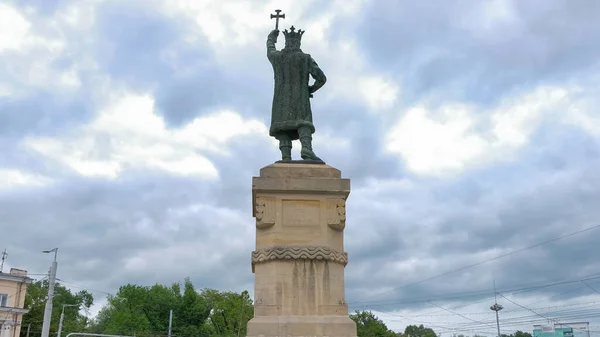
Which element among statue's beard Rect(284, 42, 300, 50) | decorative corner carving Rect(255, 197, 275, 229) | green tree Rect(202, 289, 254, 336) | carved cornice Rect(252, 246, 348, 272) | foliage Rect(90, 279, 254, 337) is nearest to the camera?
carved cornice Rect(252, 246, 348, 272)

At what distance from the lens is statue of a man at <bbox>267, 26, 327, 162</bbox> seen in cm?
1442

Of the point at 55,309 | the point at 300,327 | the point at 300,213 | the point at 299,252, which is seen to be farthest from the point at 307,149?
the point at 55,309

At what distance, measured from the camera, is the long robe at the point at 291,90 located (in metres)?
14.5

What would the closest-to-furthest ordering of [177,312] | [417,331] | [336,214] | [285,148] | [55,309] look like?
[336,214], [285,148], [177,312], [55,309], [417,331]

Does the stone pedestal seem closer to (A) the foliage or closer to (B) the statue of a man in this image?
(B) the statue of a man

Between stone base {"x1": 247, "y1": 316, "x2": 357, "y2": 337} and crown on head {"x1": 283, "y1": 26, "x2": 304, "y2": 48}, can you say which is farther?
crown on head {"x1": 283, "y1": 26, "x2": 304, "y2": 48}

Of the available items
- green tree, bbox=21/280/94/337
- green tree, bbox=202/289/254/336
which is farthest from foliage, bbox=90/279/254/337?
green tree, bbox=21/280/94/337

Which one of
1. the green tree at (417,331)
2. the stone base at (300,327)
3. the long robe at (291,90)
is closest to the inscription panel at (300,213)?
the stone base at (300,327)

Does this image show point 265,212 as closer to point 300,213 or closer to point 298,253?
point 300,213

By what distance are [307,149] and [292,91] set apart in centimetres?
161

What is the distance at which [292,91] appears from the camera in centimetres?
1469

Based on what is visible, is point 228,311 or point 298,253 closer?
point 298,253

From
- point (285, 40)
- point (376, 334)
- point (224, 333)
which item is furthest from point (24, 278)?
point (285, 40)

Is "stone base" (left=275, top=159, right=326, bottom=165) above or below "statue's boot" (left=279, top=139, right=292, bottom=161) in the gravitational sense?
below
